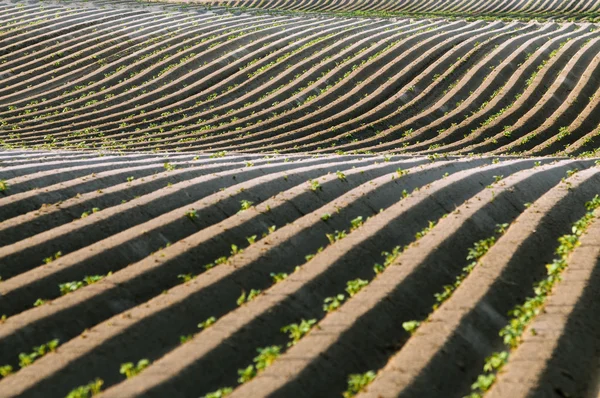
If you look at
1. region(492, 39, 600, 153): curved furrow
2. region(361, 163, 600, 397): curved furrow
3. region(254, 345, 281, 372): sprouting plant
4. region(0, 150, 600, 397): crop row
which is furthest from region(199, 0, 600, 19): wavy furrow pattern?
region(254, 345, 281, 372): sprouting plant

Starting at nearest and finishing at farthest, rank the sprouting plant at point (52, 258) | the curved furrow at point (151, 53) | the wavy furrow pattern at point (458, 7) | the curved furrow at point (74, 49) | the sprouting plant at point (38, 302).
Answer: the sprouting plant at point (38, 302)
the sprouting plant at point (52, 258)
the curved furrow at point (151, 53)
the curved furrow at point (74, 49)
the wavy furrow pattern at point (458, 7)

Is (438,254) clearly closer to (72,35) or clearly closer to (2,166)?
(2,166)

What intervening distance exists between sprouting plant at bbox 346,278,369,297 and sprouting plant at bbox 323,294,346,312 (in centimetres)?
9

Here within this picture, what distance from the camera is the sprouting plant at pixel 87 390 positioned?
4.42 metres

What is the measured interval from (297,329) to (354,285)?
0.82m

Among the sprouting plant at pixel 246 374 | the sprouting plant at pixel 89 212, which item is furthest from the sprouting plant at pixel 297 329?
the sprouting plant at pixel 89 212

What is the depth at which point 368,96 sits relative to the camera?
1557 centimetres

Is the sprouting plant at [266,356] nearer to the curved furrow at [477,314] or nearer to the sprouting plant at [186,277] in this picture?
the curved furrow at [477,314]

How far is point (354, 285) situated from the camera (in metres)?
5.74

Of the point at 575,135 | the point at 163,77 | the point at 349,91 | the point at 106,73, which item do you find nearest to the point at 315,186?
the point at 575,135

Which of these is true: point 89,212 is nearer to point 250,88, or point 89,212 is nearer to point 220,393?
point 220,393

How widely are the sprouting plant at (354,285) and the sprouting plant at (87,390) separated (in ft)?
7.07

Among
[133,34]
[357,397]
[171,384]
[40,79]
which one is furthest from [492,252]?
[133,34]

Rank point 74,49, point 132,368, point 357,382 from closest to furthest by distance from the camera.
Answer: point 357,382 → point 132,368 → point 74,49
